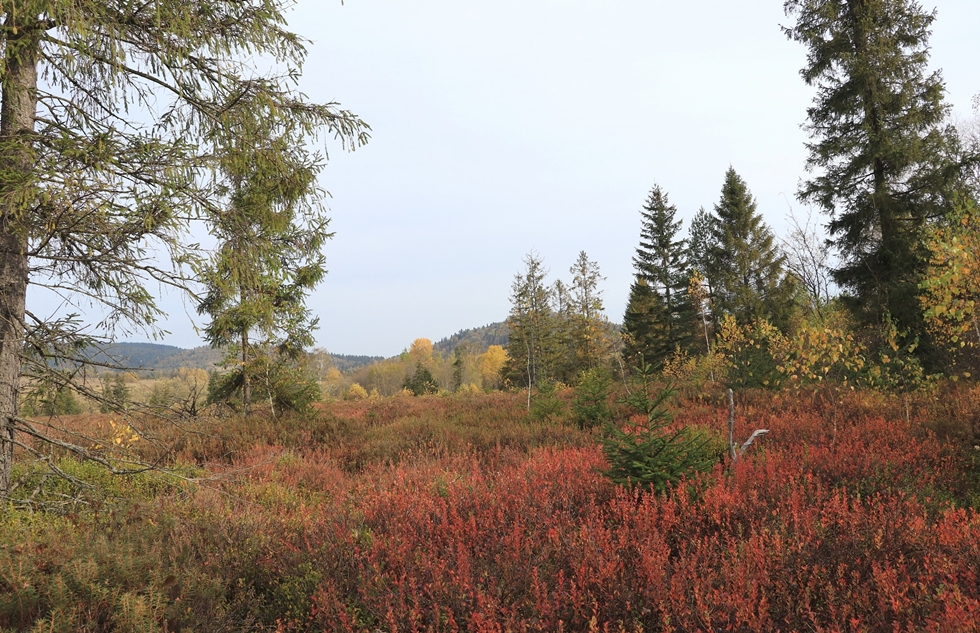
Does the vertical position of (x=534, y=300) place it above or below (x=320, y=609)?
above

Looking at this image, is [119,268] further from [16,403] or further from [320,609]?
[320,609]

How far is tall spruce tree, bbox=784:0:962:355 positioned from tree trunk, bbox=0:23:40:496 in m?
17.3

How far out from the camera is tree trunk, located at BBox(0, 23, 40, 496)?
12.6ft

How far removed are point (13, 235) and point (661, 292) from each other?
30.5 metres

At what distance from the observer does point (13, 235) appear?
4195 millimetres

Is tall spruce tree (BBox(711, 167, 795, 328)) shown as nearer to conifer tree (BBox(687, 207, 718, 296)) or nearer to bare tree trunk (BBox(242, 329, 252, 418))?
conifer tree (BBox(687, 207, 718, 296))

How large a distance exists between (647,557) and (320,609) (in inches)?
84.7

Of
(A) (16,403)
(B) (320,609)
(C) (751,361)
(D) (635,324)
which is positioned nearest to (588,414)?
(C) (751,361)

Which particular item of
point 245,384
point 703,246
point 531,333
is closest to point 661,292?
point 703,246

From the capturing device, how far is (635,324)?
31391 millimetres

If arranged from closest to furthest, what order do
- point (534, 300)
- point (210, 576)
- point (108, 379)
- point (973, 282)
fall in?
1. point (210, 576)
2. point (108, 379)
3. point (973, 282)
4. point (534, 300)

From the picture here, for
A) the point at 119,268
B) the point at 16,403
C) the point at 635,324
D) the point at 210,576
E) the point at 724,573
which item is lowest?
the point at 210,576

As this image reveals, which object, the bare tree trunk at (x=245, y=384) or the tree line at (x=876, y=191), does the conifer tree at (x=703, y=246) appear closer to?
the tree line at (x=876, y=191)

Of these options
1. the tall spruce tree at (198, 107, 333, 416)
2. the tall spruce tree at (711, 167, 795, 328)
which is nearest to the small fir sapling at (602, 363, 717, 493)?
the tall spruce tree at (198, 107, 333, 416)
